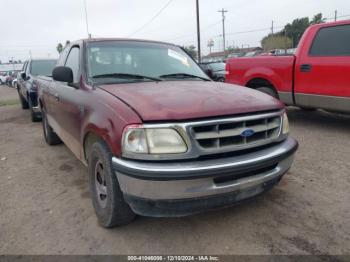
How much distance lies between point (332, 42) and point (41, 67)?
7349mm

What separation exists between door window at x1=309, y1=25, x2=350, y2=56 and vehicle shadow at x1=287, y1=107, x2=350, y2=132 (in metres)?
1.49

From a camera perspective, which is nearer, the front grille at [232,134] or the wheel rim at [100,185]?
the front grille at [232,134]

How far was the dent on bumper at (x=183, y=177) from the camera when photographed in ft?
7.46

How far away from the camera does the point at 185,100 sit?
260cm

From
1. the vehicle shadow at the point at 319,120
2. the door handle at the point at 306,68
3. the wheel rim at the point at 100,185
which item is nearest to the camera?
the wheel rim at the point at 100,185

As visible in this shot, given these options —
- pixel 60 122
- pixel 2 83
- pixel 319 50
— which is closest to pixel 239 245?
pixel 60 122

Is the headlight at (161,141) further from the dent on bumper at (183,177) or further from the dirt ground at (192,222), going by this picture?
the dirt ground at (192,222)

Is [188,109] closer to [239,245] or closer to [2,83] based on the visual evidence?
[239,245]

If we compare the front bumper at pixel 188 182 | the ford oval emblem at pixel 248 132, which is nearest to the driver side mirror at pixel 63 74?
the front bumper at pixel 188 182

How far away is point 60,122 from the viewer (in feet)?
14.0

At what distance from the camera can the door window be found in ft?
17.9

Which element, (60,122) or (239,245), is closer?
(239,245)

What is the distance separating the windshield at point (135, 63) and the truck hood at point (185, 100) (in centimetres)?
31

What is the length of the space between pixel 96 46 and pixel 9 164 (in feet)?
8.34
